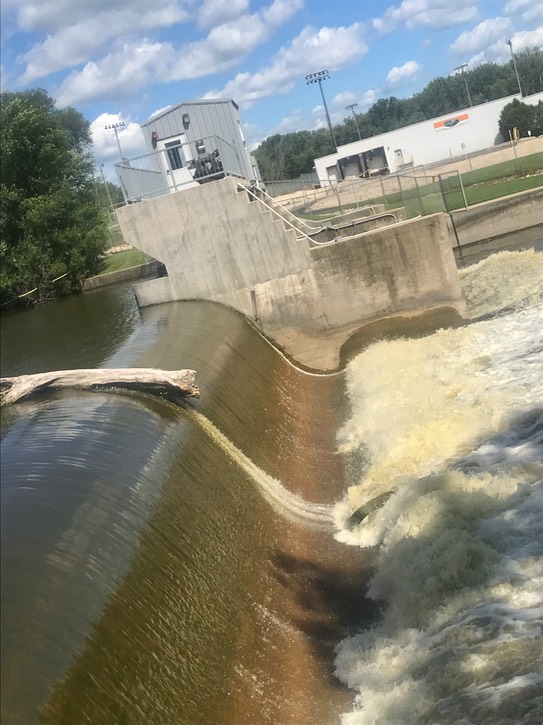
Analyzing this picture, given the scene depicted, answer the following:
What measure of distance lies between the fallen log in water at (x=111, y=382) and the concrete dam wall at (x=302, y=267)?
6620mm

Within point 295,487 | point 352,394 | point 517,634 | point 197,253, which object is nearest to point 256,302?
point 197,253

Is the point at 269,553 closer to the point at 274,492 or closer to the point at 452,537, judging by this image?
the point at 274,492

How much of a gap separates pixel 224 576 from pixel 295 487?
10.7 feet

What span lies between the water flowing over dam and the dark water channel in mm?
21

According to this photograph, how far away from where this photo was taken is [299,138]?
12462cm

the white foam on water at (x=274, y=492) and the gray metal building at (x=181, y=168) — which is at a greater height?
the gray metal building at (x=181, y=168)

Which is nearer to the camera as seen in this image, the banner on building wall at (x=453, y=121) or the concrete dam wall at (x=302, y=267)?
the concrete dam wall at (x=302, y=267)

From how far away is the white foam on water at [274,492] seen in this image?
949 centimetres

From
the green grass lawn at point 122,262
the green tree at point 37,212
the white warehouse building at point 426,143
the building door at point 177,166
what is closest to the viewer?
the building door at point 177,166

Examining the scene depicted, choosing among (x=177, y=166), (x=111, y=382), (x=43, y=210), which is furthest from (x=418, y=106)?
(x=111, y=382)

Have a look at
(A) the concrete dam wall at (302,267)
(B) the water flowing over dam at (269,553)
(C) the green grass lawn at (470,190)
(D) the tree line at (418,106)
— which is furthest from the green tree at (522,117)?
(B) the water flowing over dam at (269,553)

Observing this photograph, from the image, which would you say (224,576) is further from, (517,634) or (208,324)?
Result: (208,324)

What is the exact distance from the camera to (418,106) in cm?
14175

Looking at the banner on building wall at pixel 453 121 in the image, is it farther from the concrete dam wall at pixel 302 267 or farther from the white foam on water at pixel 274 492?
the white foam on water at pixel 274 492
